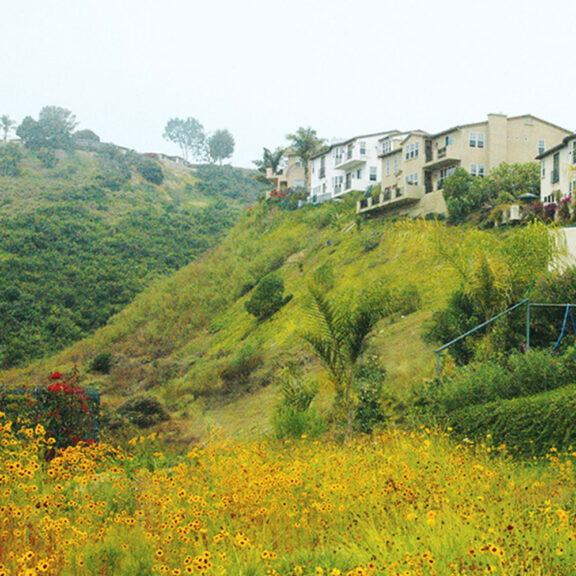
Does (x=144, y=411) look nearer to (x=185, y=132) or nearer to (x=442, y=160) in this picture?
(x=442, y=160)

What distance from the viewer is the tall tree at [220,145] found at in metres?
129

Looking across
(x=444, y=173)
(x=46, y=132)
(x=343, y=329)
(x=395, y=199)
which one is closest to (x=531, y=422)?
(x=343, y=329)

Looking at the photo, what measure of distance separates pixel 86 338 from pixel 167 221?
2937 centimetres

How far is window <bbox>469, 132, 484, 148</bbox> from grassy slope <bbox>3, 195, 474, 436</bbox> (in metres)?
8.33

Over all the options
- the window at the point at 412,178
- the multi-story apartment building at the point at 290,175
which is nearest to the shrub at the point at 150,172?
the multi-story apartment building at the point at 290,175

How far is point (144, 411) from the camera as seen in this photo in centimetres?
2353

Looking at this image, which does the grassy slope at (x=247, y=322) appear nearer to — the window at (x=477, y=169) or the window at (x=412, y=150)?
the window at (x=412, y=150)

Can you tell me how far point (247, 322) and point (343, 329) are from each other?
2375cm

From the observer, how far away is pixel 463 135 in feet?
147

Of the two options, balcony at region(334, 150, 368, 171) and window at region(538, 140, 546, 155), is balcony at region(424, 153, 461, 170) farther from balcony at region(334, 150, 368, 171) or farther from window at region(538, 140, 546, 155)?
balcony at region(334, 150, 368, 171)

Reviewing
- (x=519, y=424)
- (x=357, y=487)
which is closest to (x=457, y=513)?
(x=357, y=487)

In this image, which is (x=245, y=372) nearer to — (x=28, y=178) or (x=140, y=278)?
(x=140, y=278)

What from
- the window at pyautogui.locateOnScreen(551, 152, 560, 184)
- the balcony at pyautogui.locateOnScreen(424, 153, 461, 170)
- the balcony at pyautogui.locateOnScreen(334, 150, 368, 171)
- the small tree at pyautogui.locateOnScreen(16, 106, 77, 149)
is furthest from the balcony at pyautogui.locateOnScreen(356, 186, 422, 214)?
the small tree at pyautogui.locateOnScreen(16, 106, 77, 149)

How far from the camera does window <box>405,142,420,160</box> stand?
48.8 m
